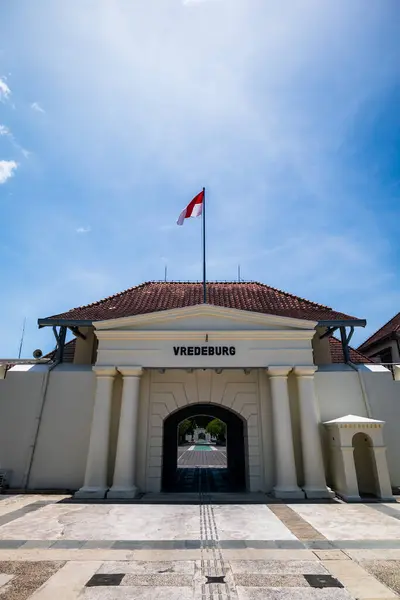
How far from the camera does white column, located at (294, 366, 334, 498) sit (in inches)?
457

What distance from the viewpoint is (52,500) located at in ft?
36.6

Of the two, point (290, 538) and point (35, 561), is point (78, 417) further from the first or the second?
point (290, 538)

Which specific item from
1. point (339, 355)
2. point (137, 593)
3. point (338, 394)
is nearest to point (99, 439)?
point (137, 593)

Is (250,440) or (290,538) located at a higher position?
(250,440)

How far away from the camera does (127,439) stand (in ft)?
39.5

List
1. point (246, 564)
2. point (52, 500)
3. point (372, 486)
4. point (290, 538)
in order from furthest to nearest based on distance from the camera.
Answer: point (372, 486) → point (52, 500) → point (290, 538) → point (246, 564)

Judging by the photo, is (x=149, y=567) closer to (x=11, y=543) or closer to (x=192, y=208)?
(x=11, y=543)

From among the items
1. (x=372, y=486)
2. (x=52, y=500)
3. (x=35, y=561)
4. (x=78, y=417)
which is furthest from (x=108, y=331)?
(x=372, y=486)

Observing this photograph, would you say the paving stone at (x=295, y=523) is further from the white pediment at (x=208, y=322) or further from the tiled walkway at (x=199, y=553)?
Answer: the white pediment at (x=208, y=322)

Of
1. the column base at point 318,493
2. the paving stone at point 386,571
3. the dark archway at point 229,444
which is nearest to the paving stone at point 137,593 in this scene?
the paving stone at point 386,571

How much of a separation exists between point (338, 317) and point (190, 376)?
7116 mm

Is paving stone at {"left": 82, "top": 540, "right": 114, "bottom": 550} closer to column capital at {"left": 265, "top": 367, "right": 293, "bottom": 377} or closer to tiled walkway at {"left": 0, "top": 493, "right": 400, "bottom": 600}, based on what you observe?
tiled walkway at {"left": 0, "top": 493, "right": 400, "bottom": 600}

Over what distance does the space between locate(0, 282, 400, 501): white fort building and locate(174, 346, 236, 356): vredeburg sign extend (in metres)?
0.04

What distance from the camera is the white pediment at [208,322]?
13.2 m
